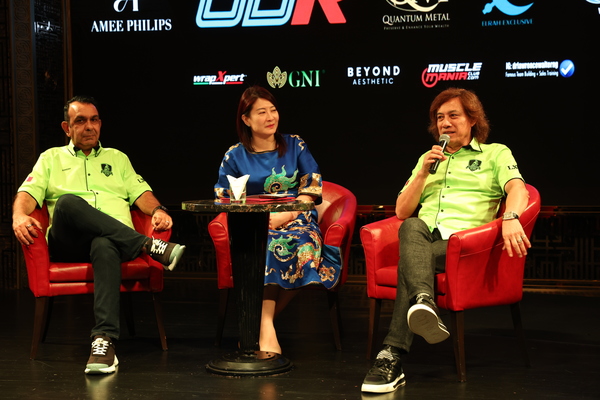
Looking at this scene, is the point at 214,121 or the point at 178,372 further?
the point at 214,121

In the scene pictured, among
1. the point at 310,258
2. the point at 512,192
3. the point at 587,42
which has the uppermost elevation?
the point at 587,42

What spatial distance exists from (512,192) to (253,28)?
2.89 metres

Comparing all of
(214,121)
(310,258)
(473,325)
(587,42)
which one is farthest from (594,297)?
(214,121)

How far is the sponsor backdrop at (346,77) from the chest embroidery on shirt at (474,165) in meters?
1.94

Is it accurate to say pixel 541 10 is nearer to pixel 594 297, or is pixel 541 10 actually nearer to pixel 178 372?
pixel 594 297

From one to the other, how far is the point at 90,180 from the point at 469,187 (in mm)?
1851

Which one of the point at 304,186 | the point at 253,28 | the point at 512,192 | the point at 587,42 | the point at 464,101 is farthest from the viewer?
the point at 253,28

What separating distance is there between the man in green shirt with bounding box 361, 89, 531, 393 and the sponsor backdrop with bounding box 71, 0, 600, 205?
1.80 meters

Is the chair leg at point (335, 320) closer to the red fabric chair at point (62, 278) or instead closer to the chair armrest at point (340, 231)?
the chair armrest at point (340, 231)

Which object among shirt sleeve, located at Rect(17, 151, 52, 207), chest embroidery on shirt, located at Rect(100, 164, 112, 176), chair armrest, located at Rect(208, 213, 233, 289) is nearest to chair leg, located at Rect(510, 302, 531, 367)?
chair armrest, located at Rect(208, 213, 233, 289)

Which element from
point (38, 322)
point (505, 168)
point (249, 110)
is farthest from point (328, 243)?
point (38, 322)

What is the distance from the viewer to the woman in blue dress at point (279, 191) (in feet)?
11.4

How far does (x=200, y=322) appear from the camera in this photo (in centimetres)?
436

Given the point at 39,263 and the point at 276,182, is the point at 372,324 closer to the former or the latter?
the point at 276,182
